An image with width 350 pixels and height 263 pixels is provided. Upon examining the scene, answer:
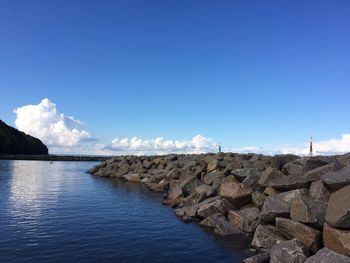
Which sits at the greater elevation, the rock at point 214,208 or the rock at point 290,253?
the rock at point 214,208

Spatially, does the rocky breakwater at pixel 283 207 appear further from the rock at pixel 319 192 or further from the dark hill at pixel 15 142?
the dark hill at pixel 15 142

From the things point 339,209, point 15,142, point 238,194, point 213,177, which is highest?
point 15,142

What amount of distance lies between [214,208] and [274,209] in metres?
5.77

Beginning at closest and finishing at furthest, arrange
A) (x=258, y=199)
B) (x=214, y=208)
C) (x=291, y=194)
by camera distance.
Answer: (x=291, y=194), (x=258, y=199), (x=214, y=208)

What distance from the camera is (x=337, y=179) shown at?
17469 mm

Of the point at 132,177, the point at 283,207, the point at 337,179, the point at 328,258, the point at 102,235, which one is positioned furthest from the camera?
the point at 132,177

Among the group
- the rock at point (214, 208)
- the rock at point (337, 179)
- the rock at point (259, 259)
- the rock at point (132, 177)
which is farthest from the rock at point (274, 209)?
the rock at point (132, 177)

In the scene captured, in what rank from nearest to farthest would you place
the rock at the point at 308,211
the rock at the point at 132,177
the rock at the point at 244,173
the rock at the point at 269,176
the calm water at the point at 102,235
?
the rock at the point at 308,211 < the calm water at the point at 102,235 < the rock at the point at 269,176 < the rock at the point at 244,173 < the rock at the point at 132,177

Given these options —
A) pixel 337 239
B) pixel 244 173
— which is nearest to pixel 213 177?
pixel 244 173

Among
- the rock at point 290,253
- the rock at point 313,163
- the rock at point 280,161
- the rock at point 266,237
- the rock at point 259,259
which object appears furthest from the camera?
the rock at point 280,161

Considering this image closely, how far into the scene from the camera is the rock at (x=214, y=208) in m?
23.8

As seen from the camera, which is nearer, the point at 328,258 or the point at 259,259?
the point at 328,258

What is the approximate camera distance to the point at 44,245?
60.4 feet

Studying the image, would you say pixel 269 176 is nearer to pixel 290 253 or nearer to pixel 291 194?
pixel 291 194
